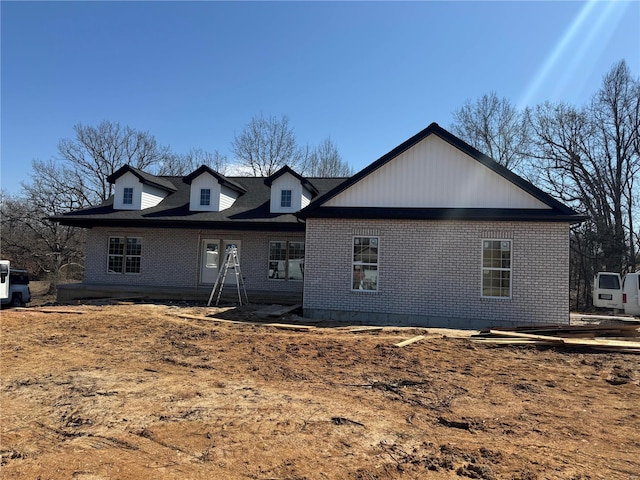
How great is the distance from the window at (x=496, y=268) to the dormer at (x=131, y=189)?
15.4 meters

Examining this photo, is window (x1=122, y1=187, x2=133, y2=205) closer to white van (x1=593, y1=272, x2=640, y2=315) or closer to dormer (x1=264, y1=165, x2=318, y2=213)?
dormer (x1=264, y1=165, x2=318, y2=213)

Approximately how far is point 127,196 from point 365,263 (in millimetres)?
12967

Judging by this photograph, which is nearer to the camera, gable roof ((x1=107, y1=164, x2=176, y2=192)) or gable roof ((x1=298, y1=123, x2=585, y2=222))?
gable roof ((x1=298, y1=123, x2=585, y2=222))

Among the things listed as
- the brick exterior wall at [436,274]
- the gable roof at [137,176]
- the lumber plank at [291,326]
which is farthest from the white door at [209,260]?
the lumber plank at [291,326]

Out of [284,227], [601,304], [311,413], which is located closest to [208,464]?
[311,413]

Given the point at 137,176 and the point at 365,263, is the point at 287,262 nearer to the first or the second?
the point at 365,263

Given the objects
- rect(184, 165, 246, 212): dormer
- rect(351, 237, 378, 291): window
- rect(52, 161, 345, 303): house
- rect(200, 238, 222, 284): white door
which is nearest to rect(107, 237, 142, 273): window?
rect(52, 161, 345, 303): house

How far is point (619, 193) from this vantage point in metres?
28.4

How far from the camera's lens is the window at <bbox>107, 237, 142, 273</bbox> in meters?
19.4

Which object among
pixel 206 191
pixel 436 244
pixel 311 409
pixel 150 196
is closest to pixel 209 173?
pixel 206 191

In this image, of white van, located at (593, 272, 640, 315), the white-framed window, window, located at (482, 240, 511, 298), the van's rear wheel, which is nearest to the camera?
window, located at (482, 240, 511, 298)

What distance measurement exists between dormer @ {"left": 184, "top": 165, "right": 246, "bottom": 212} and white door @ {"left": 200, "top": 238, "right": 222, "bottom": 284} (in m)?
1.59

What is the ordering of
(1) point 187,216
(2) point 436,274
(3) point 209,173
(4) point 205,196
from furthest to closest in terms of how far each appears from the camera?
(4) point 205,196 → (3) point 209,173 → (1) point 187,216 → (2) point 436,274

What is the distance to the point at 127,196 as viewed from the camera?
20.2 meters
